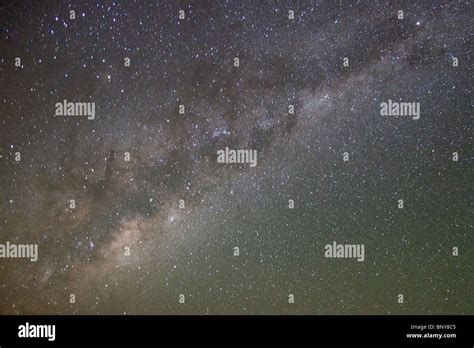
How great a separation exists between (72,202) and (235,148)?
135cm

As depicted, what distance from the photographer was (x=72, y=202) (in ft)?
12.3

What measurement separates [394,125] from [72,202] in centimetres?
258

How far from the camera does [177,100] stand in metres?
3.74

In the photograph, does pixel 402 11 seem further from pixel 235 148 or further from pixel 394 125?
pixel 235 148
